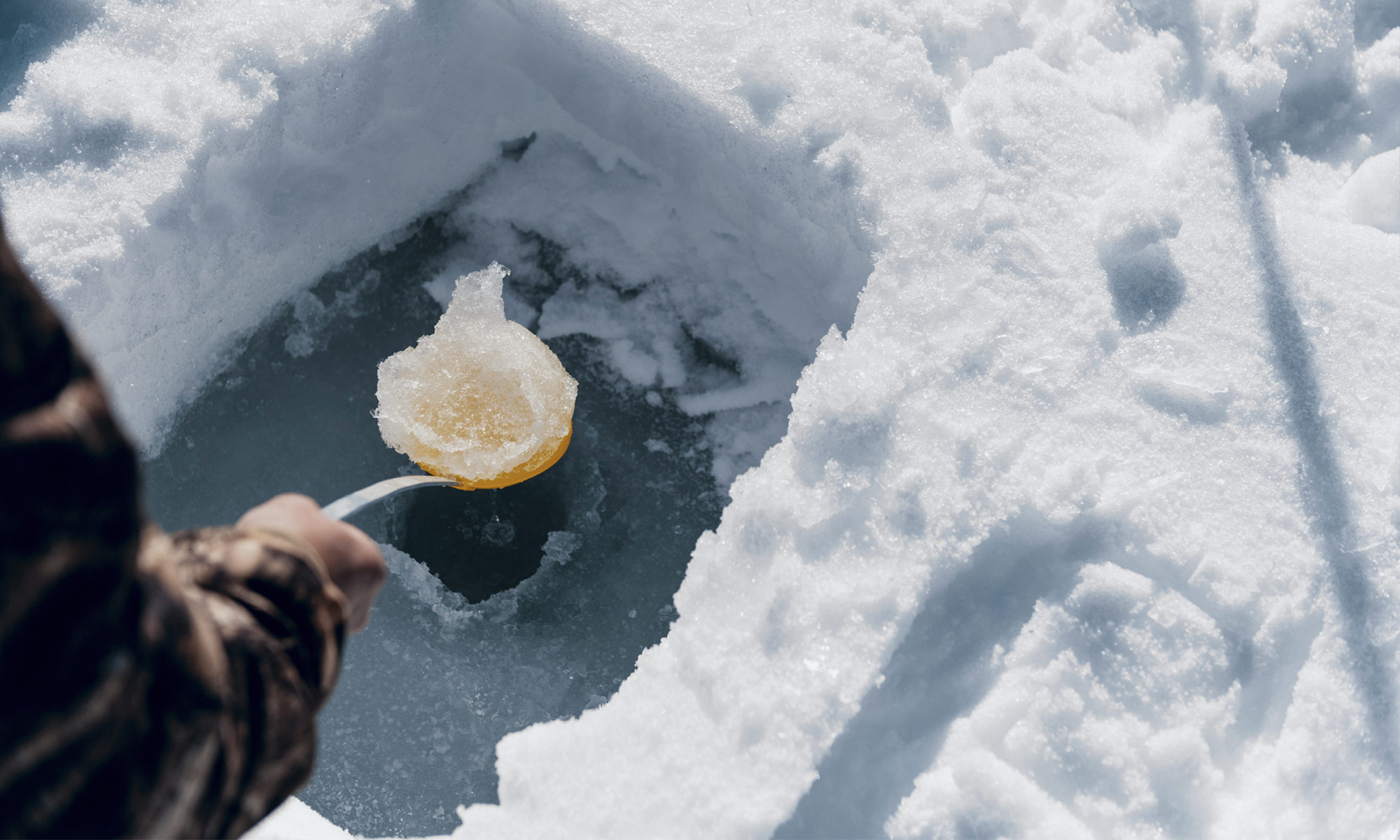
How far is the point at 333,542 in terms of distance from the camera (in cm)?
87

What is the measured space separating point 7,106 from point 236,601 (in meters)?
1.50

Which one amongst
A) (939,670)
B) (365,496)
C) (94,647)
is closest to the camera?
(94,647)

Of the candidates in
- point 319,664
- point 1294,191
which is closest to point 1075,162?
point 1294,191

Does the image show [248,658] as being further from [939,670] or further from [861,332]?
[861,332]

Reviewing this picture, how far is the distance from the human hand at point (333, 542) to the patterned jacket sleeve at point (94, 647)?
25 cm

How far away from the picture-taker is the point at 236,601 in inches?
24.6

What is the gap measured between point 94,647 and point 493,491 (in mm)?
1520

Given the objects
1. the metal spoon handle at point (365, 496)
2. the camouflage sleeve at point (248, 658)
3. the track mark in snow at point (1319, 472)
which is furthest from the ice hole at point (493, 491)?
the camouflage sleeve at point (248, 658)

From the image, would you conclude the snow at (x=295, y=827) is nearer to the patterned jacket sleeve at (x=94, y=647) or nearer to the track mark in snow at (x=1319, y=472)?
the patterned jacket sleeve at (x=94, y=647)

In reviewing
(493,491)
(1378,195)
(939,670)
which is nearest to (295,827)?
(493,491)

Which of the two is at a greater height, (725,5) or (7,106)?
(725,5)

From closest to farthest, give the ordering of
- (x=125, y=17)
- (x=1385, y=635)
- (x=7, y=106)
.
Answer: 1. (x=1385, y=635)
2. (x=7, y=106)
3. (x=125, y=17)

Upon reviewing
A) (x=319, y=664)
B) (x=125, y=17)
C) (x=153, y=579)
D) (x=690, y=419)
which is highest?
(x=153, y=579)

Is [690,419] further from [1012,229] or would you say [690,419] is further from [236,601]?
[236,601]
